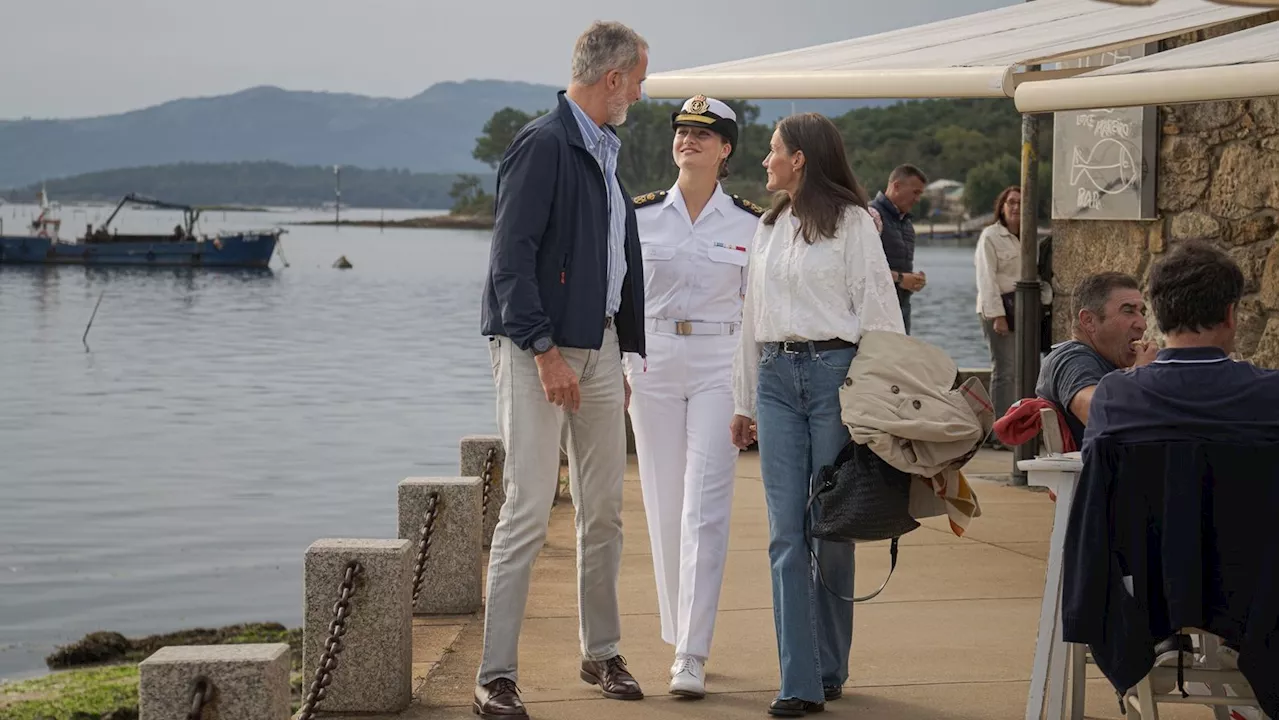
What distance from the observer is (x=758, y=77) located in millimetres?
7805

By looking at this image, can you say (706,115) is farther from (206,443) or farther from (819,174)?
(206,443)

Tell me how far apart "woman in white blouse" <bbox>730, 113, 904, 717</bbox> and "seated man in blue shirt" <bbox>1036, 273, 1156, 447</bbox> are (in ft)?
1.61

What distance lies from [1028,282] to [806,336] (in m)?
5.43

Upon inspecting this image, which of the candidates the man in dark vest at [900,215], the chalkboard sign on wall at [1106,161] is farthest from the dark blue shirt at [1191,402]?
the man in dark vest at [900,215]

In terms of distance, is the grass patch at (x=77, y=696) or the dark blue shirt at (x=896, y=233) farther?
the dark blue shirt at (x=896, y=233)

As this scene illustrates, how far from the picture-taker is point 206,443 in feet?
118

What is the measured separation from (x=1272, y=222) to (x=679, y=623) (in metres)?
4.13

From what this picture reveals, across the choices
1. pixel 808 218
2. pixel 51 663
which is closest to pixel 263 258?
pixel 51 663

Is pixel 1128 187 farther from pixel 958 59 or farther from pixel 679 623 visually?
pixel 679 623

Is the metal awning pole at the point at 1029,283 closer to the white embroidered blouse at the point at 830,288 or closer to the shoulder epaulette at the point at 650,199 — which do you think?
the shoulder epaulette at the point at 650,199

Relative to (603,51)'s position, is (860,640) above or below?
below

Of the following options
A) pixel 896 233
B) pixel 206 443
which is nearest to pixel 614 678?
pixel 896 233

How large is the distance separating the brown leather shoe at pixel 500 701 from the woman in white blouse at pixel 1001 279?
7089mm

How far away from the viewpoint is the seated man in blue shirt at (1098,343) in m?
4.91
